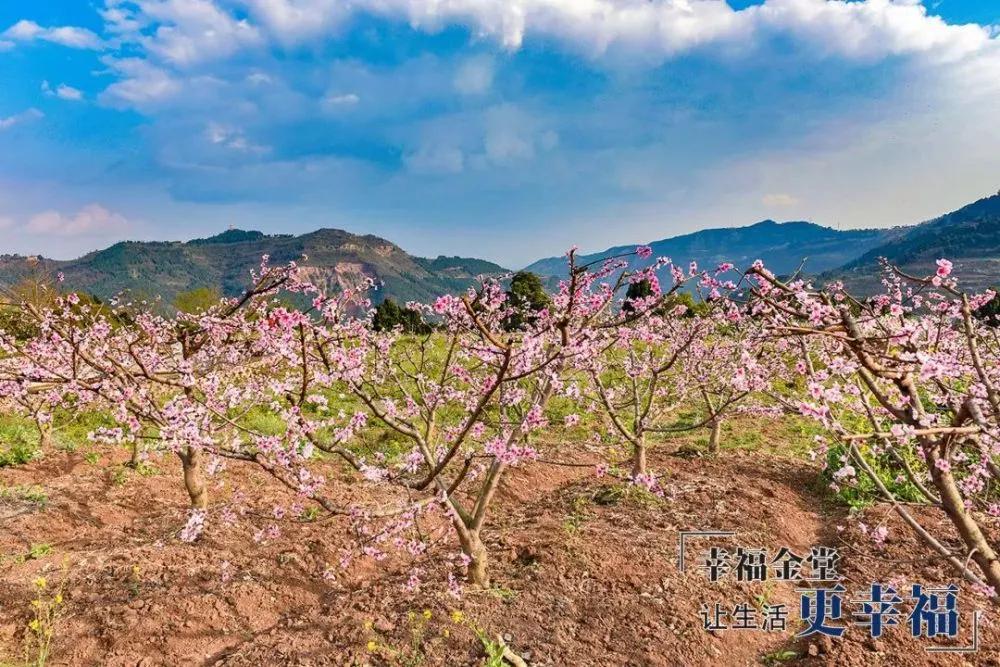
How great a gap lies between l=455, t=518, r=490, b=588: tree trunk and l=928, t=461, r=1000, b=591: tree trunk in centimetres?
397

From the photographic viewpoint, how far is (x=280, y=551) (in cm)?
722

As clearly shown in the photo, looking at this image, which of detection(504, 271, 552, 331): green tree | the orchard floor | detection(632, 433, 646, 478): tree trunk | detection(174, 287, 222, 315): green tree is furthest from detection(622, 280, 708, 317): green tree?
detection(174, 287, 222, 315): green tree

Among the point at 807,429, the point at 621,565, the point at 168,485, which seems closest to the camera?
the point at 621,565

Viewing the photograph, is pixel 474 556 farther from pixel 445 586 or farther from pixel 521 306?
pixel 521 306

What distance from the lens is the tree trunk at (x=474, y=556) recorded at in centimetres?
577

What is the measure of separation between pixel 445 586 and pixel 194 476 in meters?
4.08

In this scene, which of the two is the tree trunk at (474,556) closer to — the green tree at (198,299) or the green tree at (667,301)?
the green tree at (667,301)

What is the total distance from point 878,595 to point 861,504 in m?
2.96

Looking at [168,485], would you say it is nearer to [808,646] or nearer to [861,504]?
[808,646]

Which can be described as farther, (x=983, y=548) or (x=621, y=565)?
(x=621, y=565)

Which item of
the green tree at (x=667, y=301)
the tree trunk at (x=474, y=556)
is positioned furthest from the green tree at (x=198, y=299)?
the tree trunk at (x=474, y=556)

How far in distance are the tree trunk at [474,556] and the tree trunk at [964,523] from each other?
3.97 m

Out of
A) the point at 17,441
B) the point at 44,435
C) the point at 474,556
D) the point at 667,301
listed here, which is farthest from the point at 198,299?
the point at 667,301

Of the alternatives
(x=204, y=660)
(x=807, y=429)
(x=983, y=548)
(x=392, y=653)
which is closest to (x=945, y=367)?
(x=983, y=548)
